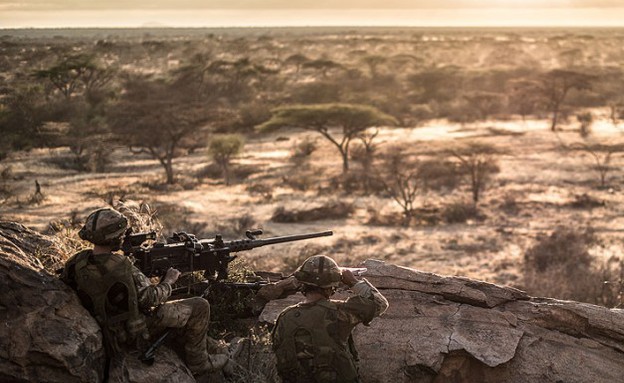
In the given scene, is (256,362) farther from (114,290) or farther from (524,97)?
(524,97)

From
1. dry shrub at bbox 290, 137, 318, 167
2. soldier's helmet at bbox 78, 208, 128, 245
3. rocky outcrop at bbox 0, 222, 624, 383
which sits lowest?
dry shrub at bbox 290, 137, 318, 167

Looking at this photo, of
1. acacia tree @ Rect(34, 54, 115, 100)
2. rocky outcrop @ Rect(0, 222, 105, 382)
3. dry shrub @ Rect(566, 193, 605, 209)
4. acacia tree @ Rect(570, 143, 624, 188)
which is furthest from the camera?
acacia tree @ Rect(34, 54, 115, 100)

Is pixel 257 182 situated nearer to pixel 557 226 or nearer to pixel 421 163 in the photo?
pixel 421 163

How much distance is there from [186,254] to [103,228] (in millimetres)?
982

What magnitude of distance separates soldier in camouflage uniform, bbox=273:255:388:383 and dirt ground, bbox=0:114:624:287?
6879mm

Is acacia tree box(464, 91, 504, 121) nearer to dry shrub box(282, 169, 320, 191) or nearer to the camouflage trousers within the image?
dry shrub box(282, 169, 320, 191)

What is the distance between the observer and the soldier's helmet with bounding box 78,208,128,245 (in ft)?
16.1

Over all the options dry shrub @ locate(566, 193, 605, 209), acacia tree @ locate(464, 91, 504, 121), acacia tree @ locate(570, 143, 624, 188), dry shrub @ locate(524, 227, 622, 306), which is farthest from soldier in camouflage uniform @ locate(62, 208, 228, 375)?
acacia tree @ locate(464, 91, 504, 121)

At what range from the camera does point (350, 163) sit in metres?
28.5

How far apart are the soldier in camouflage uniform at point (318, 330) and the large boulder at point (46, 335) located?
835mm

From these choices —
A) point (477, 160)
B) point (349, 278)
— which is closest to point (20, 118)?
point (477, 160)

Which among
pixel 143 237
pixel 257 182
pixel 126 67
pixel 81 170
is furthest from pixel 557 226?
pixel 126 67

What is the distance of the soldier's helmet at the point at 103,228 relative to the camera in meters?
4.92

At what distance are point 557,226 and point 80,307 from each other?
15865 mm
